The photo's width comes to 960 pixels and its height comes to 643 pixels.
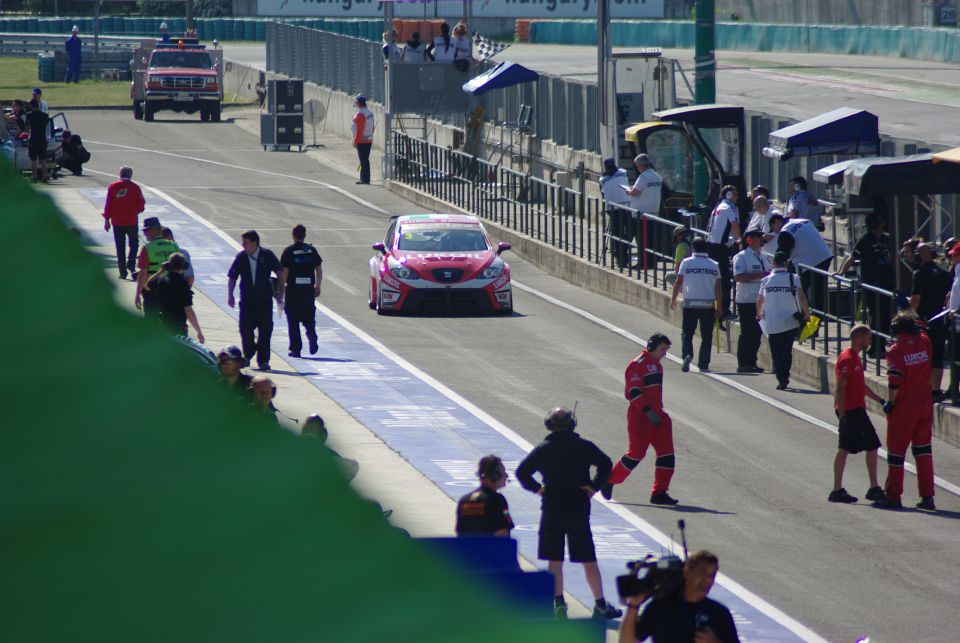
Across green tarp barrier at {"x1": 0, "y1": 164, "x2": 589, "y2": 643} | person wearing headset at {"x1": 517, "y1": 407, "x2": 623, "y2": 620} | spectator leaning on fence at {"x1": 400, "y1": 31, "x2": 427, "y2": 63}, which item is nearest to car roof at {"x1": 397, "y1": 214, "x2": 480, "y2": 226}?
person wearing headset at {"x1": 517, "y1": 407, "x2": 623, "y2": 620}

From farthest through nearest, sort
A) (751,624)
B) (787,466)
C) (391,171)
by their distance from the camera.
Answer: (391,171) < (787,466) < (751,624)

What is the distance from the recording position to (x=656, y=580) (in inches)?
272

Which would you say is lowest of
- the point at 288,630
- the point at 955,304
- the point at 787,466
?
the point at 787,466

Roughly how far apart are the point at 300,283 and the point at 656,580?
1229cm

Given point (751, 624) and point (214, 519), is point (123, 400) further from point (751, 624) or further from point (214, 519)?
point (751, 624)

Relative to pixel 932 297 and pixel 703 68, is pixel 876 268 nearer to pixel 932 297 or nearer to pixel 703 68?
pixel 932 297

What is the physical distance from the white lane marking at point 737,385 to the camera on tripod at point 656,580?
7.04 m

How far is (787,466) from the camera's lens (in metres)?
14.2

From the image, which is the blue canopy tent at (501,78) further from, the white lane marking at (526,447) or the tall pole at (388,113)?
the white lane marking at (526,447)

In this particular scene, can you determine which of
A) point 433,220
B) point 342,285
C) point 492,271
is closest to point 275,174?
point 342,285

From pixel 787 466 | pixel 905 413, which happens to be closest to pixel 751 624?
pixel 905 413

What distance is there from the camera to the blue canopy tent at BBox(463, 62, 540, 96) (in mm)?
34094

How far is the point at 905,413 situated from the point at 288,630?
12861 millimetres

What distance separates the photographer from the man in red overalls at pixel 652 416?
12656mm
